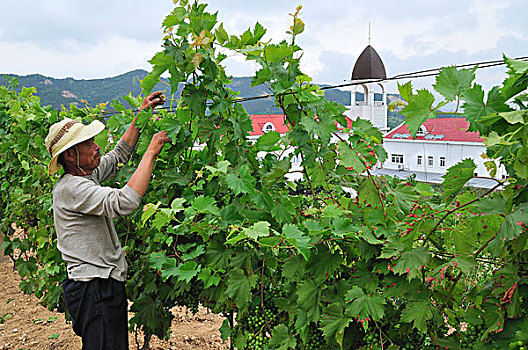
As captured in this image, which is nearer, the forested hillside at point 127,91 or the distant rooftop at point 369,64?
the forested hillside at point 127,91

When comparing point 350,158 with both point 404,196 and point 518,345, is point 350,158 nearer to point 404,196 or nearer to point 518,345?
point 404,196

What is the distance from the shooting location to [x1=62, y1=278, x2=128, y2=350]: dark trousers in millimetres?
2316

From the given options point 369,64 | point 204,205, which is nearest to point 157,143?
point 204,205

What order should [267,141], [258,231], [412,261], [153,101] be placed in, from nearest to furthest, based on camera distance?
[412,261]
[258,231]
[267,141]
[153,101]

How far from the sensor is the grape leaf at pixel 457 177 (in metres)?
1.37

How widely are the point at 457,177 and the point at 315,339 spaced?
857 millimetres

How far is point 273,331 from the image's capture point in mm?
1826

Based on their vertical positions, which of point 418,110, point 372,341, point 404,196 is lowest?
point 372,341

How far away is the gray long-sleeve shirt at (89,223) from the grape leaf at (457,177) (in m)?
1.37

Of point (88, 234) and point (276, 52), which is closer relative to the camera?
point (276, 52)

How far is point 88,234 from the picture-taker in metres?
2.31

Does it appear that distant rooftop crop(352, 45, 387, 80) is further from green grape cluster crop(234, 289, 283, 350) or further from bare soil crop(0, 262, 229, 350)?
green grape cluster crop(234, 289, 283, 350)

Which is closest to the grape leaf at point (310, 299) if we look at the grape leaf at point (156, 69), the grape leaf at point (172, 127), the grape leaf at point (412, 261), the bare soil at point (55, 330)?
the grape leaf at point (412, 261)

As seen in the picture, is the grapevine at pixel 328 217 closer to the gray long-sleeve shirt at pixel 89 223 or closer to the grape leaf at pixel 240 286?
the grape leaf at pixel 240 286
